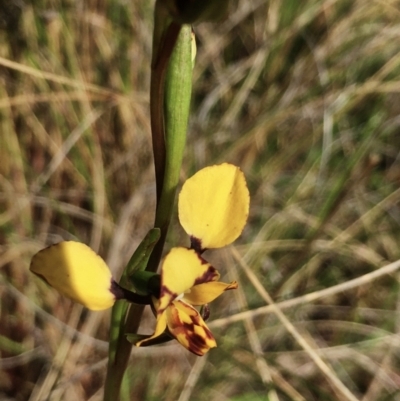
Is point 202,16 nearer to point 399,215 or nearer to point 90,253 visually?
point 90,253

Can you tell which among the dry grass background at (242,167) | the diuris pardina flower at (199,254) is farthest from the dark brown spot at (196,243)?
the dry grass background at (242,167)

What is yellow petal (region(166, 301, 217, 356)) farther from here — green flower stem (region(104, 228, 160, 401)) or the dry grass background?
the dry grass background

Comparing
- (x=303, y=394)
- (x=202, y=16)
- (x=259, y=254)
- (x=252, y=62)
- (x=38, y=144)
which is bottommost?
(x=303, y=394)

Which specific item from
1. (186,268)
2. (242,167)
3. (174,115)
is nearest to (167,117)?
(174,115)

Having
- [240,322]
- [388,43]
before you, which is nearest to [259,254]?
[240,322]

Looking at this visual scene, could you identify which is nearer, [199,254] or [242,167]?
[199,254]

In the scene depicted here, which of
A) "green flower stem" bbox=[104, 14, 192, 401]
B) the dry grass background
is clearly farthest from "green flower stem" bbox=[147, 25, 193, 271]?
the dry grass background

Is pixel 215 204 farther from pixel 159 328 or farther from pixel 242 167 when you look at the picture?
pixel 242 167
